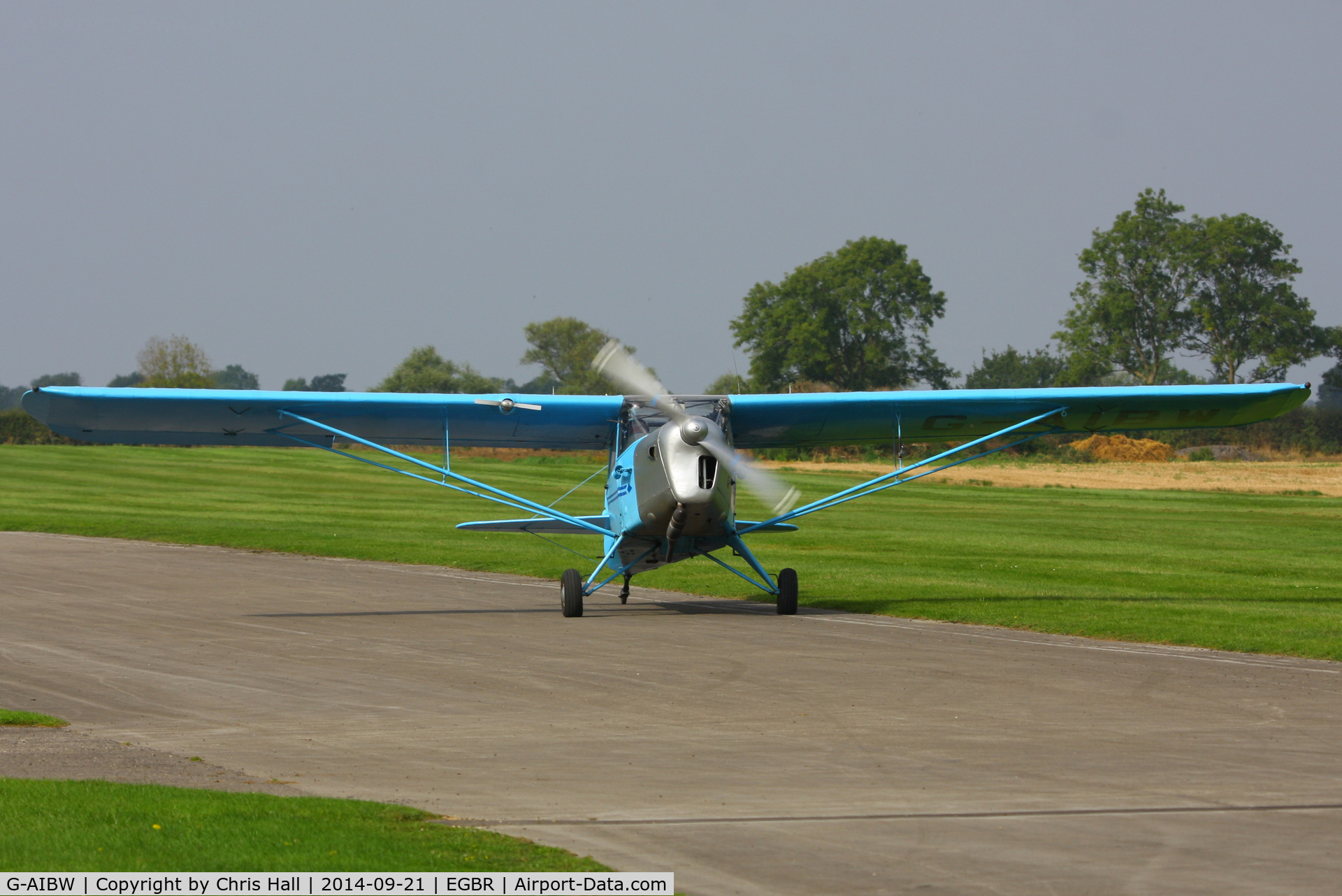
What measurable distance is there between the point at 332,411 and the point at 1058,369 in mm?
114606

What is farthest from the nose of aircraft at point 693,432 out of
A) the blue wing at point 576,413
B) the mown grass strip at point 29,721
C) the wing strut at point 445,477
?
the mown grass strip at point 29,721

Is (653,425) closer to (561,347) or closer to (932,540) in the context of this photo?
(932,540)

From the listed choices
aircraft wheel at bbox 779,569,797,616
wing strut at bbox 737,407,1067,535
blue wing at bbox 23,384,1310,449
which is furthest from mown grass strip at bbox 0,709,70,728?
aircraft wheel at bbox 779,569,797,616

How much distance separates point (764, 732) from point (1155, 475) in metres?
52.9

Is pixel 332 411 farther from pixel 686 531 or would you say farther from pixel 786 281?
pixel 786 281

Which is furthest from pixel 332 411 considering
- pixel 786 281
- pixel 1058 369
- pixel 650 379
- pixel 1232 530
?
pixel 1058 369

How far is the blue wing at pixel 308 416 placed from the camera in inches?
675

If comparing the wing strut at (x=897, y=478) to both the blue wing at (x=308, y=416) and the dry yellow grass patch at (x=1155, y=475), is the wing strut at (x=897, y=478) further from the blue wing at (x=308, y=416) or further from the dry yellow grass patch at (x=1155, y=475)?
the dry yellow grass patch at (x=1155, y=475)

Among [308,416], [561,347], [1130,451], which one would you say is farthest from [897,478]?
[561,347]

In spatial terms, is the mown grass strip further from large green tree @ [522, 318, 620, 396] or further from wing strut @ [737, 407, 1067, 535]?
large green tree @ [522, 318, 620, 396]

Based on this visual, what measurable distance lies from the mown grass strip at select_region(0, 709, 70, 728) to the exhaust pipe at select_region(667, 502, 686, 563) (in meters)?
7.14

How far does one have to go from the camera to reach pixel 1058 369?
12550 centimetres

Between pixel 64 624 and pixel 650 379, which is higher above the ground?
pixel 650 379

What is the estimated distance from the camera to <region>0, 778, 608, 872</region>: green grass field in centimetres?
546
